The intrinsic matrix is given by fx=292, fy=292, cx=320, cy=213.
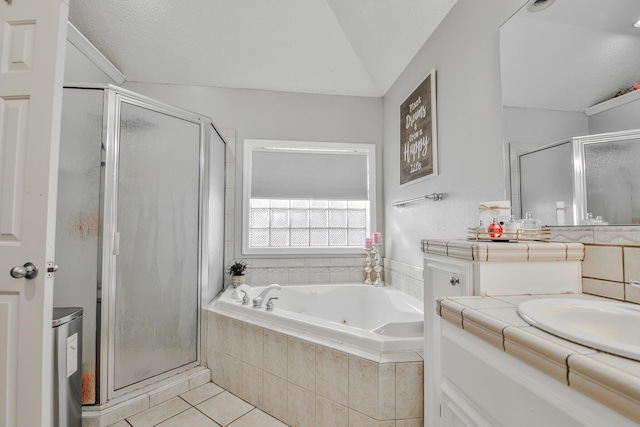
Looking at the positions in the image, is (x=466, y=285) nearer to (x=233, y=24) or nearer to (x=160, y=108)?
(x=160, y=108)

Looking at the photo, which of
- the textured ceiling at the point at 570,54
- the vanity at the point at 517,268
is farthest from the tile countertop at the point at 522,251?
the textured ceiling at the point at 570,54

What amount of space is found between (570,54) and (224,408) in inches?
98.4

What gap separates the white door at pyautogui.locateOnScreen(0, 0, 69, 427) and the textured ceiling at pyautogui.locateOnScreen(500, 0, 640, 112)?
6.55ft

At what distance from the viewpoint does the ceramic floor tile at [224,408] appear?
1731mm

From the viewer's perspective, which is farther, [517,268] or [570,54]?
[570,54]

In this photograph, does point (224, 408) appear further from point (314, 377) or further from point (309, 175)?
point (309, 175)

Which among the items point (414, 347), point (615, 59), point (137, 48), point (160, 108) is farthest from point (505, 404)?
point (137, 48)

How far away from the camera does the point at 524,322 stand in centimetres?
64

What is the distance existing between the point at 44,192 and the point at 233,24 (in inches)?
76.2

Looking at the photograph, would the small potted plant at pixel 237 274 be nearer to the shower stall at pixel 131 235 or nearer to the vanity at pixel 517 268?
the shower stall at pixel 131 235

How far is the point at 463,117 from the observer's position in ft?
5.65

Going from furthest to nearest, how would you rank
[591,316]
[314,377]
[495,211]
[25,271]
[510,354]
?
[314,377], [495,211], [25,271], [591,316], [510,354]

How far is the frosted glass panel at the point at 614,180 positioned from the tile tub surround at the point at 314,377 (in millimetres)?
952

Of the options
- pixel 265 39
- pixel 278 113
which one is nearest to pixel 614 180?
pixel 265 39
